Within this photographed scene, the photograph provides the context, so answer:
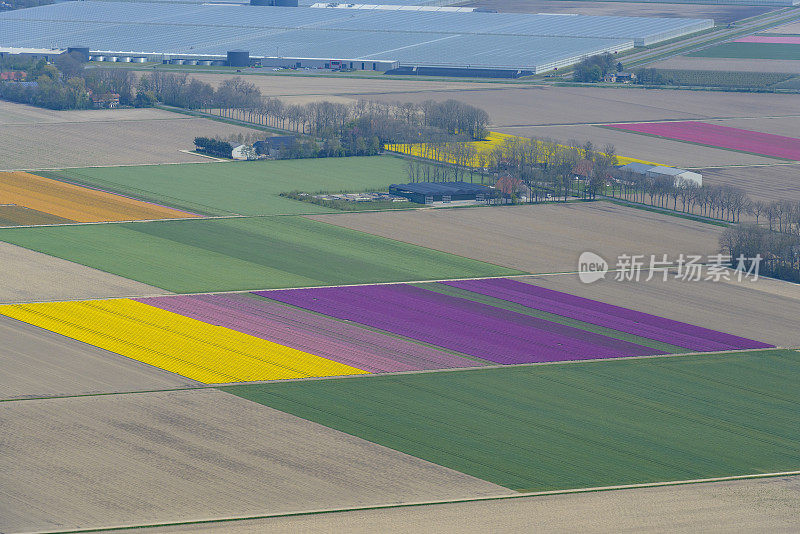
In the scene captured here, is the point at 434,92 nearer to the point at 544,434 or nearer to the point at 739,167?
the point at 739,167

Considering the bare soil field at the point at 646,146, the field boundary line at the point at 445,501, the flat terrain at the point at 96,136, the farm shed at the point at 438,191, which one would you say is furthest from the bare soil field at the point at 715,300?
the flat terrain at the point at 96,136

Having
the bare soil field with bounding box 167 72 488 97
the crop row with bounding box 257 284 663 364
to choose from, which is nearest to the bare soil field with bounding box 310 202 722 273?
the crop row with bounding box 257 284 663 364

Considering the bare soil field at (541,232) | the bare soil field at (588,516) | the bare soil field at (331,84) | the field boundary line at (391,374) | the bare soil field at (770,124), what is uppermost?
the bare soil field at (331,84)

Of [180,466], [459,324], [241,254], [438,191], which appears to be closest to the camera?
[180,466]

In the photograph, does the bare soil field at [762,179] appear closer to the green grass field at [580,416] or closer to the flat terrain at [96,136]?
the flat terrain at [96,136]

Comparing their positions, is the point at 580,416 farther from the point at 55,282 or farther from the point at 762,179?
the point at 762,179

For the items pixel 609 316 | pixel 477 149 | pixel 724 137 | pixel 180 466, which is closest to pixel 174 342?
pixel 180 466
